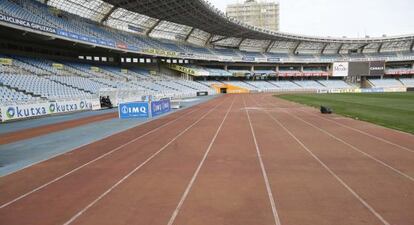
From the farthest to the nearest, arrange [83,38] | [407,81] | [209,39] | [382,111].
Result: [407,81], [209,39], [83,38], [382,111]

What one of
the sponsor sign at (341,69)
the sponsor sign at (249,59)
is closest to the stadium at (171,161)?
the sponsor sign at (249,59)

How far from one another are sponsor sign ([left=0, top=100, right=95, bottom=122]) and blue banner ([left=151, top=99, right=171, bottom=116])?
9.09 meters

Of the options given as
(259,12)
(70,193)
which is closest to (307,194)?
(70,193)

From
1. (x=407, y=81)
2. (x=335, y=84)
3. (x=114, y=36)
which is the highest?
(x=114, y=36)

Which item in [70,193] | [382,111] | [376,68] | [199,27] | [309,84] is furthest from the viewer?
[309,84]

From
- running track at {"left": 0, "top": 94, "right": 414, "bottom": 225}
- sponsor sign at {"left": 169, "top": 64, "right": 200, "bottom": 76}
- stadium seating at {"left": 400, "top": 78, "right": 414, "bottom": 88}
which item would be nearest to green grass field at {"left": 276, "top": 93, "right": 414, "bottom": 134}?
running track at {"left": 0, "top": 94, "right": 414, "bottom": 225}

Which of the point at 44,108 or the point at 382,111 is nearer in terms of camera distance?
the point at 382,111

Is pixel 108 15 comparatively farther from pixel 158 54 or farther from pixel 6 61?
pixel 6 61

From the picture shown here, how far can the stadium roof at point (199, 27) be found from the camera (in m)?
45.7

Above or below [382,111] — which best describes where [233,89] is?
above

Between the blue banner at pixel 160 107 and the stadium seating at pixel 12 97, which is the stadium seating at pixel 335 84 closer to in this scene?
the blue banner at pixel 160 107

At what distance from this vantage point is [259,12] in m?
135

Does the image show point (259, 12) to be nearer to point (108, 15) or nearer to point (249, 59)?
point (249, 59)

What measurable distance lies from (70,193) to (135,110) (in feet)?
53.2
